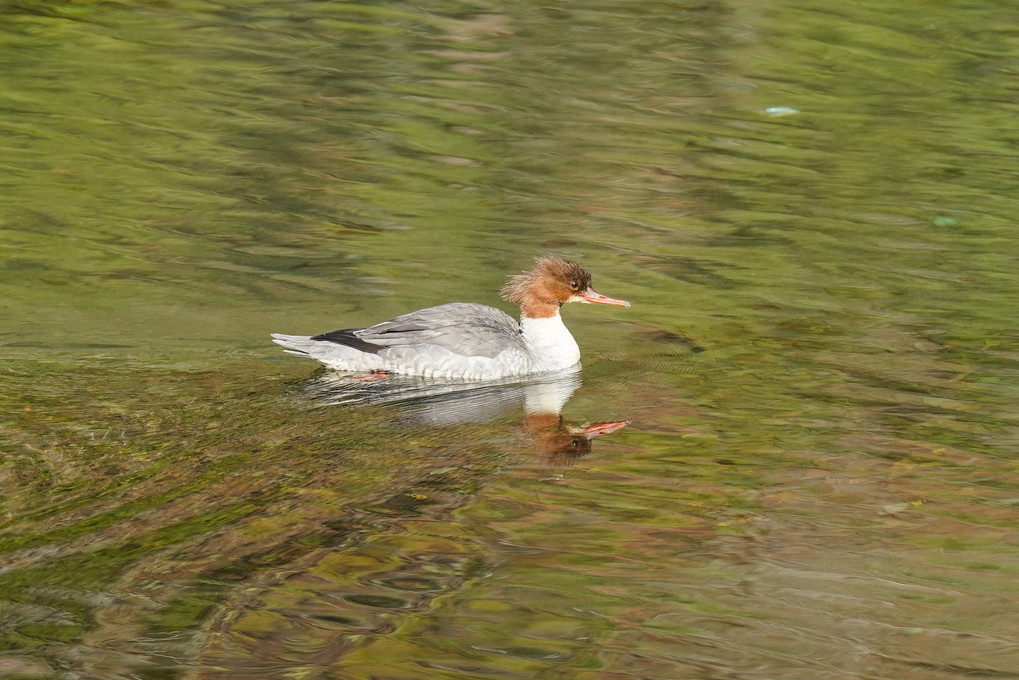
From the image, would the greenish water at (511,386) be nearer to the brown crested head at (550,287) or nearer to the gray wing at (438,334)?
the gray wing at (438,334)

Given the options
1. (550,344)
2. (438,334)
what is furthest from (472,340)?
(550,344)

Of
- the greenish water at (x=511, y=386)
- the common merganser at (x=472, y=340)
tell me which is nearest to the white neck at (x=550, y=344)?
the common merganser at (x=472, y=340)

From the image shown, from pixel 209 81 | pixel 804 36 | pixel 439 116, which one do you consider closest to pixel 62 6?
pixel 209 81

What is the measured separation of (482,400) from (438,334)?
1.84ft

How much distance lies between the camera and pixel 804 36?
778 inches

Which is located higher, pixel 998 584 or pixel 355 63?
pixel 355 63

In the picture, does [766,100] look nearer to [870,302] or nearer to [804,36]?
[804,36]

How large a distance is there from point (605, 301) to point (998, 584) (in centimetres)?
395

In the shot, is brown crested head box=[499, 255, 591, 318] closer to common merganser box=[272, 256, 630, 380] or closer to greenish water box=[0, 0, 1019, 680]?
common merganser box=[272, 256, 630, 380]

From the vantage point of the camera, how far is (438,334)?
9156 mm

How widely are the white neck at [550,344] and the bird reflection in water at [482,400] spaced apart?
81 mm

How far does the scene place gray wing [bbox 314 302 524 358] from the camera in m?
9.03

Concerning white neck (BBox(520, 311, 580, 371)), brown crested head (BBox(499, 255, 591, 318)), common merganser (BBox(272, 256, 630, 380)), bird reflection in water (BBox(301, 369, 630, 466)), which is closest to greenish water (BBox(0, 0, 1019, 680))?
bird reflection in water (BBox(301, 369, 630, 466))

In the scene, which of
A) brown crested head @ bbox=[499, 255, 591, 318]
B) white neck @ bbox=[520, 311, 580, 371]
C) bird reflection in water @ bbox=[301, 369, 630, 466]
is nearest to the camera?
bird reflection in water @ bbox=[301, 369, 630, 466]
